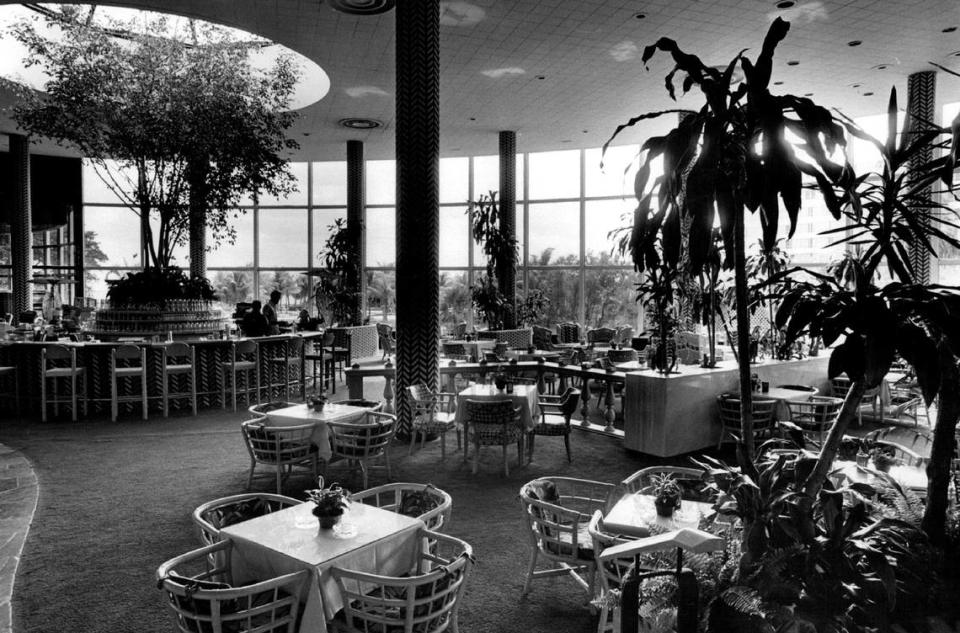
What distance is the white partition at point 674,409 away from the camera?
7129 mm

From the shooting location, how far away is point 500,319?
46.7ft

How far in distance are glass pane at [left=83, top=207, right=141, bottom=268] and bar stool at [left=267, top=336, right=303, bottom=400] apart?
30.7ft

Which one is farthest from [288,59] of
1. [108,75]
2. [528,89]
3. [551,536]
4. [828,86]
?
[551,536]

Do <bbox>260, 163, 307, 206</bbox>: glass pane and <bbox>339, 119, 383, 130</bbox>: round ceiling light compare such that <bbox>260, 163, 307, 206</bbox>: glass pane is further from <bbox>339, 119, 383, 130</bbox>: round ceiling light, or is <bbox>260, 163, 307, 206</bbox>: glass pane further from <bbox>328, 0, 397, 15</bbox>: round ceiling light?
<bbox>328, 0, 397, 15</bbox>: round ceiling light

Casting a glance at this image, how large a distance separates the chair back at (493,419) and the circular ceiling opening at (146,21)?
7335mm

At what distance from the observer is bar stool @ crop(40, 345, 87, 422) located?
8.77 meters

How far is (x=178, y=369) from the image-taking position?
9422mm

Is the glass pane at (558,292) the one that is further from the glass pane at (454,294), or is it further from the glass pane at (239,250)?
the glass pane at (239,250)

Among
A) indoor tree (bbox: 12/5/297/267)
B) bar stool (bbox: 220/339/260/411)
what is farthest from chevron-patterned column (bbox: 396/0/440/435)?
indoor tree (bbox: 12/5/297/267)

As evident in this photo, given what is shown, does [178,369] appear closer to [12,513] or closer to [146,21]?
[12,513]

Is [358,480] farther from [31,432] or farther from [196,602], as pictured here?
[31,432]

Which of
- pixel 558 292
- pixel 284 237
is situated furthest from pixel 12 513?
pixel 558 292

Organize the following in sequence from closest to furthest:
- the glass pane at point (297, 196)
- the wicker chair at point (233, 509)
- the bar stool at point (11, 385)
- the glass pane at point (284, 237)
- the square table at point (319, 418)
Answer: the wicker chair at point (233, 509) < the square table at point (319, 418) < the bar stool at point (11, 385) < the glass pane at point (297, 196) < the glass pane at point (284, 237)

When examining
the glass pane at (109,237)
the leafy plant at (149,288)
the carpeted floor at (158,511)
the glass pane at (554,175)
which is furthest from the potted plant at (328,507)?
the glass pane at (109,237)
